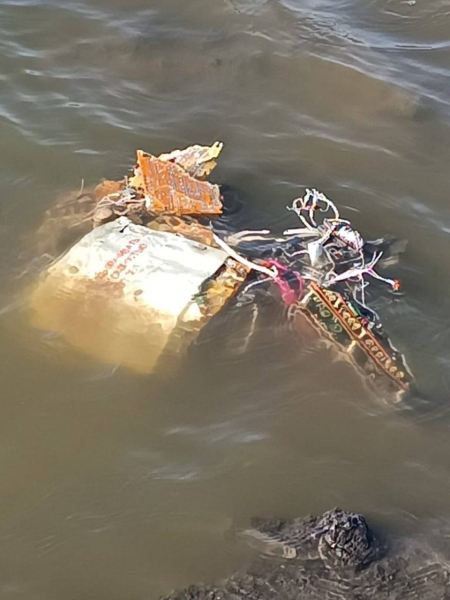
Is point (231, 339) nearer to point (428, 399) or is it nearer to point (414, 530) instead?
point (428, 399)

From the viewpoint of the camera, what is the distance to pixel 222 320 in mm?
4238

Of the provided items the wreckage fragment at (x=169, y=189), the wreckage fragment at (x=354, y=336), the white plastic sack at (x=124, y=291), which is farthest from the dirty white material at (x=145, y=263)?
the wreckage fragment at (x=354, y=336)

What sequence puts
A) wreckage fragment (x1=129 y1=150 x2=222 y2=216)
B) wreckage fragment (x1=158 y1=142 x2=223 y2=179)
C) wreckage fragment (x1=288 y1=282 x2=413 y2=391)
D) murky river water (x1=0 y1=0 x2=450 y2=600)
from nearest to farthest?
murky river water (x1=0 y1=0 x2=450 y2=600) → wreckage fragment (x1=288 y1=282 x2=413 y2=391) → wreckage fragment (x1=129 y1=150 x2=222 y2=216) → wreckage fragment (x1=158 y1=142 x2=223 y2=179)

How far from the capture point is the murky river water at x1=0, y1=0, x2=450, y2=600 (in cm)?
345

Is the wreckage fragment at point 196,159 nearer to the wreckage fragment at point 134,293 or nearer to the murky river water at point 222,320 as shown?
the murky river water at point 222,320

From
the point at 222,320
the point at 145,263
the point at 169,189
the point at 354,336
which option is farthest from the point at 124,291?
the point at 354,336

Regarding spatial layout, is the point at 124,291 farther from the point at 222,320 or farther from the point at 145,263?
the point at 222,320

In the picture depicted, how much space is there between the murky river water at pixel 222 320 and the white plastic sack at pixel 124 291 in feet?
0.43

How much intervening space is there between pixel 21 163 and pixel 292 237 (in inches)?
83.5

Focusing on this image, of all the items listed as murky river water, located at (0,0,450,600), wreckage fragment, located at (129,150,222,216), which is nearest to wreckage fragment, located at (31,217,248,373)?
murky river water, located at (0,0,450,600)

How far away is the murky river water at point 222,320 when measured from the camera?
3445 mm

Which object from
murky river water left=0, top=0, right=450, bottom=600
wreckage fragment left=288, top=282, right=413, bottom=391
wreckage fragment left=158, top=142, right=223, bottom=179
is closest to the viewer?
murky river water left=0, top=0, right=450, bottom=600

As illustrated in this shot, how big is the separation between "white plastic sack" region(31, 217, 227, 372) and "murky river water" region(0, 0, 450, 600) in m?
0.13

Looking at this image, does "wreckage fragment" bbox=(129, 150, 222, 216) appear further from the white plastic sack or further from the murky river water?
the murky river water
